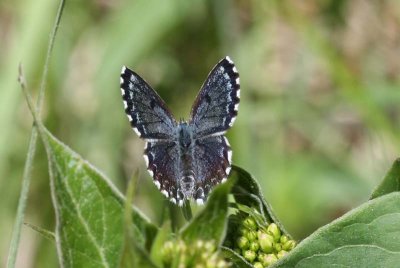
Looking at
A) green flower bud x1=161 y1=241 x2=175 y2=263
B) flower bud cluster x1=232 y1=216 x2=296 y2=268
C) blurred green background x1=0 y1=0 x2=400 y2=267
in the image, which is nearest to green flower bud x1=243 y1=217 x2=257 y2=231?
flower bud cluster x1=232 y1=216 x2=296 y2=268

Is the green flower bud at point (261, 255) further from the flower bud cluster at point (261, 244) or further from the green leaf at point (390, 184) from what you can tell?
the green leaf at point (390, 184)

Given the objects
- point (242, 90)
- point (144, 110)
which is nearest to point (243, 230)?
point (144, 110)

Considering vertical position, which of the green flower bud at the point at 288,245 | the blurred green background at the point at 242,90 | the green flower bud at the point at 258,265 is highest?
the blurred green background at the point at 242,90

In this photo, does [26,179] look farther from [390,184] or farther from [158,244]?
[390,184]

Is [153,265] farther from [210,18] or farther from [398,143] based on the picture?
[210,18]

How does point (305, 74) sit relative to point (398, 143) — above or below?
above

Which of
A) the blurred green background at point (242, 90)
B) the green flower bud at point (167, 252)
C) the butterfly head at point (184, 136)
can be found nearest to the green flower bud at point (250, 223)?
the green flower bud at point (167, 252)

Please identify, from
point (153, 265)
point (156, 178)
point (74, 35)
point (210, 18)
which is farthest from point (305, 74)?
point (153, 265)
